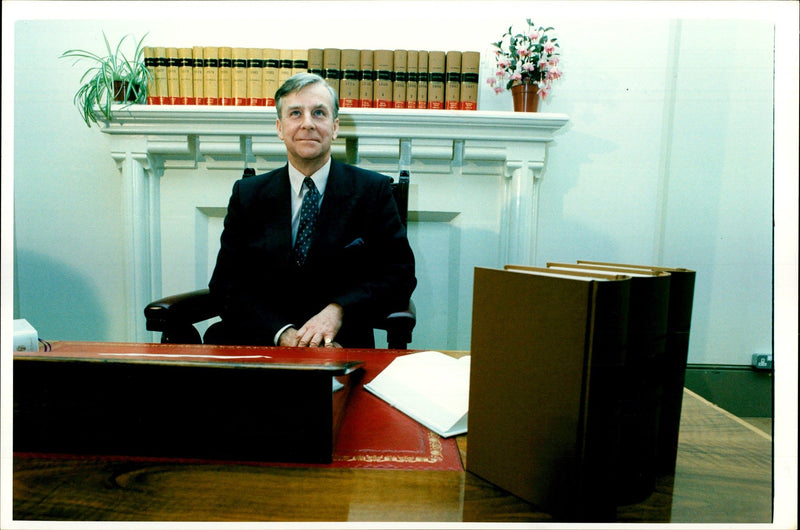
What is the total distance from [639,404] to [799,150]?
1.28ft

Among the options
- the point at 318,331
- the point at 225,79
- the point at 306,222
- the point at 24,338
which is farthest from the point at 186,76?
the point at 24,338

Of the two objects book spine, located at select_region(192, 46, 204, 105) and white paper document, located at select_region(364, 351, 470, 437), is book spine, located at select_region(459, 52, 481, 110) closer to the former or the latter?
book spine, located at select_region(192, 46, 204, 105)

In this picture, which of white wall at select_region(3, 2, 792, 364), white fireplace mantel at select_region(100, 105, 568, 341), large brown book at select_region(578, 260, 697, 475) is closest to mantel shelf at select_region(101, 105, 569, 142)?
white fireplace mantel at select_region(100, 105, 568, 341)

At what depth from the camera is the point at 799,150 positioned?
554 mm

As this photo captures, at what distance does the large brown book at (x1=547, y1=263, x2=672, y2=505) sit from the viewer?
39cm

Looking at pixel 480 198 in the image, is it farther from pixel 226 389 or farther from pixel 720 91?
pixel 226 389

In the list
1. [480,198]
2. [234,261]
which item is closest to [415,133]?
[480,198]

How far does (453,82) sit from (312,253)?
0.94 meters

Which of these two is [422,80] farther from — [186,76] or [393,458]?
[393,458]

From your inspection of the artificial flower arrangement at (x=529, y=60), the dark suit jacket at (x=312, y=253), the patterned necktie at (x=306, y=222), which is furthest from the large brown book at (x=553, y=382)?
the artificial flower arrangement at (x=529, y=60)

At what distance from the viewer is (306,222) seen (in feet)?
5.11

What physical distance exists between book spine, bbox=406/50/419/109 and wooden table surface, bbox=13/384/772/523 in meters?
1.69

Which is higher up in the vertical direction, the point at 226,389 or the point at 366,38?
the point at 366,38

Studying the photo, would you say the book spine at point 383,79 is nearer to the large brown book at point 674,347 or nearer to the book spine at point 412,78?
the book spine at point 412,78
